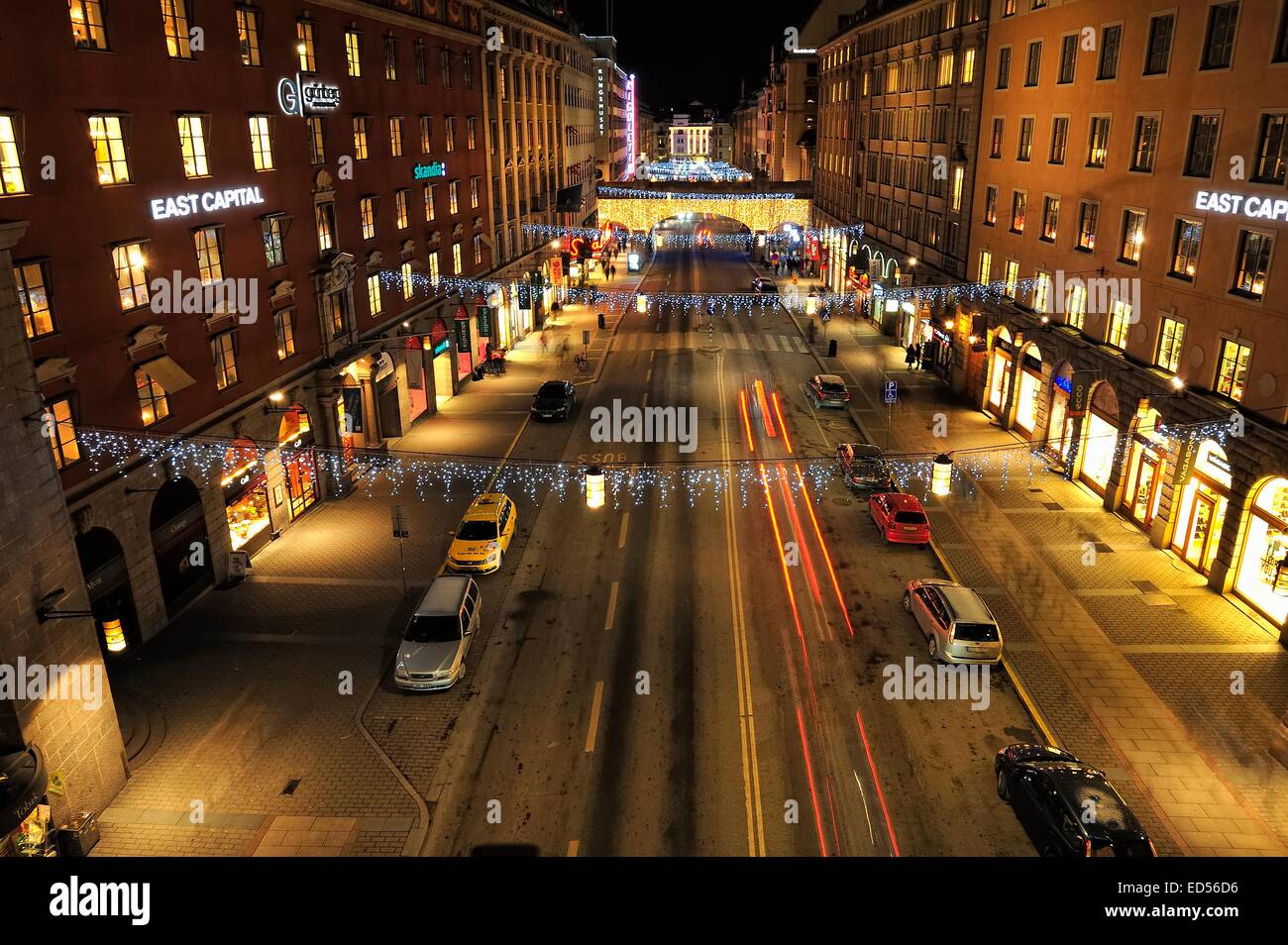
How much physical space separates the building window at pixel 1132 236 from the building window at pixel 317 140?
95.3 ft

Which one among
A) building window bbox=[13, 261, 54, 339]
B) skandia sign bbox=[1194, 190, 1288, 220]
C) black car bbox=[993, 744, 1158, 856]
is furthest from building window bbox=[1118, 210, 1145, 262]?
building window bbox=[13, 261, 54, 339]

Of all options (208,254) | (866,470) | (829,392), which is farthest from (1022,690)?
(208,254)

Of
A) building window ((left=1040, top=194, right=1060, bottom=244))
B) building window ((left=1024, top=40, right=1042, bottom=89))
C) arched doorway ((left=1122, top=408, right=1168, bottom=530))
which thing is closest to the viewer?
arched doorway ((left=1122, top=408, right=1168, bottom=530))

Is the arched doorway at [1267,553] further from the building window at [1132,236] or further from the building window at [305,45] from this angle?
the building window at [305,45]

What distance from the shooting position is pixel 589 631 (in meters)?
23.4

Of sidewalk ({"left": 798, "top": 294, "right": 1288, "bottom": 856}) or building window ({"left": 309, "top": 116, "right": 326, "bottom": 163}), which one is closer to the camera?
sidewalk ({"left": 798, "top": 294, "right": 1288, "bottom": 856})

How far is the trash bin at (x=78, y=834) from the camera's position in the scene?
49.7 ft

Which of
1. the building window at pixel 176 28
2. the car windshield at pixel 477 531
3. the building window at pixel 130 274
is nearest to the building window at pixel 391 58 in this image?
the building window at pixel 176 28

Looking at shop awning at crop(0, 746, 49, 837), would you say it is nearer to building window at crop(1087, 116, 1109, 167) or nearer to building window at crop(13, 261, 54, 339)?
building window at crop(13, 261, 54, 339)

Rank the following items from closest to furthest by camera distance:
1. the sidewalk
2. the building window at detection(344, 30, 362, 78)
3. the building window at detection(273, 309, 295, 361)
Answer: the sidewalk, the building window at detection(273, 309, 295, 361), the building window at detection(344, 30, 362, 78)

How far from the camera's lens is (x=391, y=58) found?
37250 mm

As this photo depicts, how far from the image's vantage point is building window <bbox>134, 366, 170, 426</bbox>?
2202cm

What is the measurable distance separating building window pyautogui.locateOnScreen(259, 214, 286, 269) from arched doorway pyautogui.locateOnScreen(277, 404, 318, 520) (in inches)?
200

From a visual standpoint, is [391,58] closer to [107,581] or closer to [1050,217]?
[107,581]
